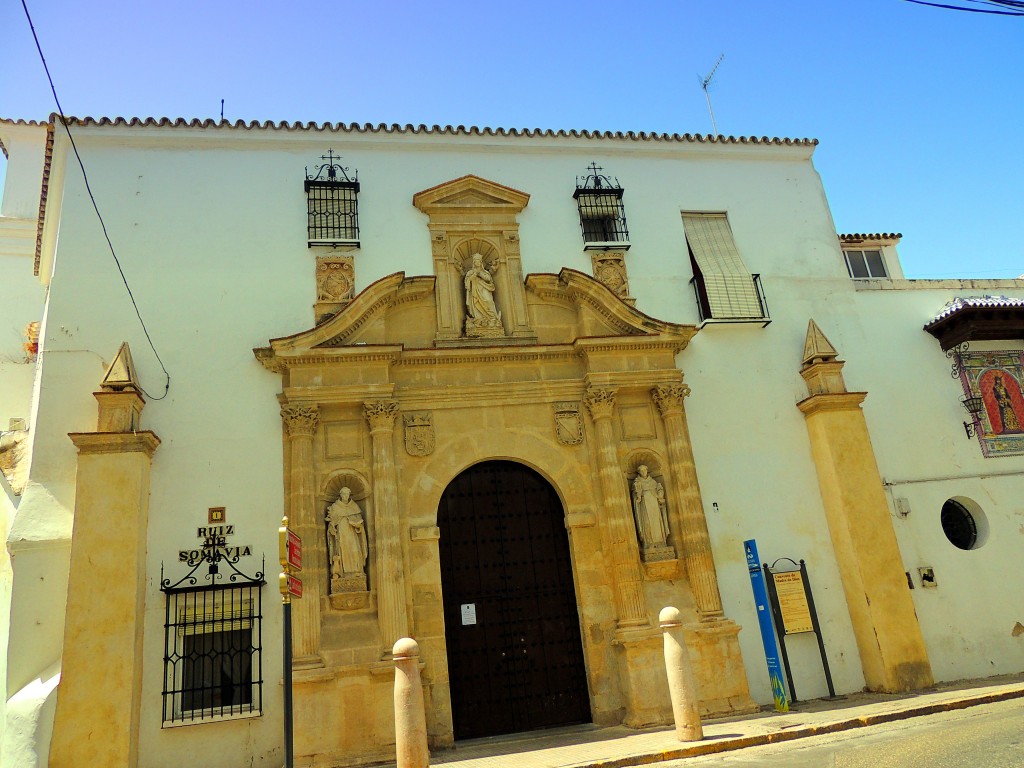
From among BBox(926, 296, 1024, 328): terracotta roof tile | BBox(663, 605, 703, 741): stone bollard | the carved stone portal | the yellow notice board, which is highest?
the carved stone portal

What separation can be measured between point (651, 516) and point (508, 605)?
7.16 ft

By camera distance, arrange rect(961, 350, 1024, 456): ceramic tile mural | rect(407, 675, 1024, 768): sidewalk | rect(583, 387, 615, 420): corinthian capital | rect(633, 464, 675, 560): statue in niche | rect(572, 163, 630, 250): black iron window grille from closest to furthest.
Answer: rect(407, 675, 1024, 768): sidewalk, rect(633, 464, 675, 560): statue in niche, rect(583, 387, 615, 420): corinthian capital, rect(961, 350, 1024, 456): ceramic tile mural, rect(572, 163, 630, 250): black iron window grille

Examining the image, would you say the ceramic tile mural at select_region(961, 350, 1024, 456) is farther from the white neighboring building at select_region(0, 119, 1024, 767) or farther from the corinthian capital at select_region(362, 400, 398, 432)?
the corinthian capital at select_region(362, 400, 398, 432)

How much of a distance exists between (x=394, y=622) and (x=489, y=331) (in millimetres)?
4071

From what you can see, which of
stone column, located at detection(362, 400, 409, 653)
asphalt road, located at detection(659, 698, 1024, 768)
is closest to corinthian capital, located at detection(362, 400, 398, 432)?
stone column, located at detection(362, 400, 409, 653)

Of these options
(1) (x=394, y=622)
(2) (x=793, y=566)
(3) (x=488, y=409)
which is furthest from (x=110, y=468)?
(2) (x=793, y=566)

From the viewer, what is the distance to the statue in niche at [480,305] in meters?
10.7

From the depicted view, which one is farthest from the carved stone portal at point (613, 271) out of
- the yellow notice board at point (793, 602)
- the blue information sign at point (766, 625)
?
the yellow notice board at point (793, 602)

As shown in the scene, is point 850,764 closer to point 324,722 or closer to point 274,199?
point 324,722

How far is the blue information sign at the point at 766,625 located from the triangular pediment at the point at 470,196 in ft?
19.4

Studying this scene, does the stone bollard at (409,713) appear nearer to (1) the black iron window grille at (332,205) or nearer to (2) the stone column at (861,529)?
(1) the black iron window grille at (332,205)

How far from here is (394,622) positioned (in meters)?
9.02

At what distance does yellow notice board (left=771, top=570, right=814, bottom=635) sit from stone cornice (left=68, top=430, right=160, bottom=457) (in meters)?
8.09

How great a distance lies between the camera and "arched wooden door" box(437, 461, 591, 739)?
371 inches
